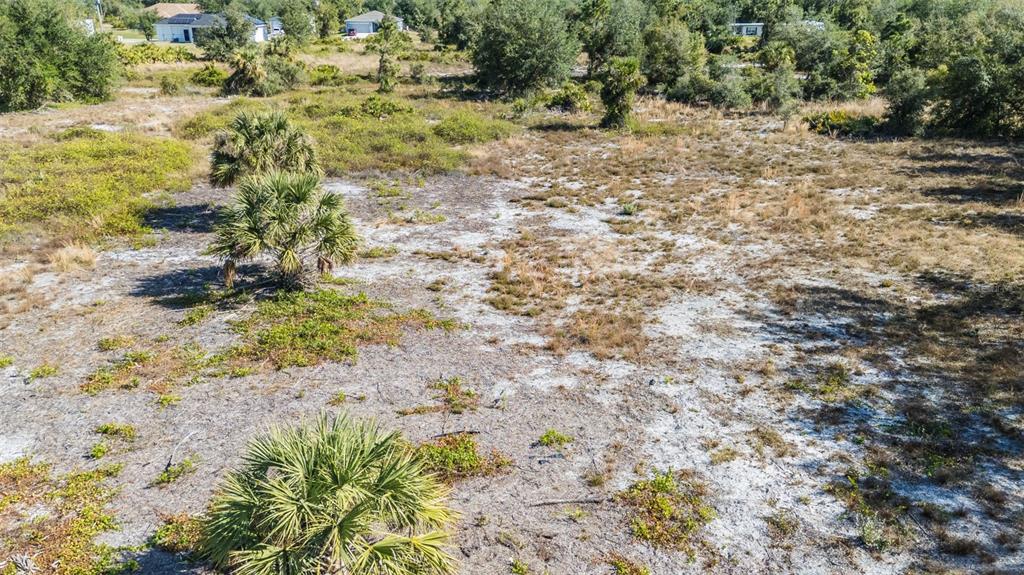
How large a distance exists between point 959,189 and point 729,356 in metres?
15.6

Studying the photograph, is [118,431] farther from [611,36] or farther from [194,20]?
[194,20]

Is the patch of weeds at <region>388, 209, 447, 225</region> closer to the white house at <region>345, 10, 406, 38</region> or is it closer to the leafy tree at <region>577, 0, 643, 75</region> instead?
the leafy tree at <region>577, 0, 643, 75</region>

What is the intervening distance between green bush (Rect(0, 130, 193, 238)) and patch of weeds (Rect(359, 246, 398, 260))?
6.98 meters

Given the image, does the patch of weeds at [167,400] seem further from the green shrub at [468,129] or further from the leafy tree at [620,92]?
the leafy tree at [620,92]

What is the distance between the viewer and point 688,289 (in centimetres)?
1367

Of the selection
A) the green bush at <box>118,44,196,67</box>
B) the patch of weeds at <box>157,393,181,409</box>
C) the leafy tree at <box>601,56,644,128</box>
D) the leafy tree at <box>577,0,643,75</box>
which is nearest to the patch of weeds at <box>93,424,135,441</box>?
the patch of weeds at <box>157,393,181,409</box>

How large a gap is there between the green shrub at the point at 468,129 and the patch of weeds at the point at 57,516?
22.9 m

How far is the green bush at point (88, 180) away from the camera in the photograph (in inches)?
667

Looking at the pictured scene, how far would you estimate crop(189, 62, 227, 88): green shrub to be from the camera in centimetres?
4210

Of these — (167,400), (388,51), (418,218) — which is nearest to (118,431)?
(167,400)

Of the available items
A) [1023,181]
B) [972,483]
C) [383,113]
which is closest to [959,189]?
[1023,181]

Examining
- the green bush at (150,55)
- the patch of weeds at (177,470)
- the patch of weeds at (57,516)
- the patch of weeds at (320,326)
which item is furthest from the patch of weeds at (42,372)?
the green bush at (150,55)

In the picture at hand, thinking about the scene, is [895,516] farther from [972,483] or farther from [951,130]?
[951,130]

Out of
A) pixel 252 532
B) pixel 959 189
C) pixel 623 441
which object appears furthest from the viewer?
pixel 959 189
